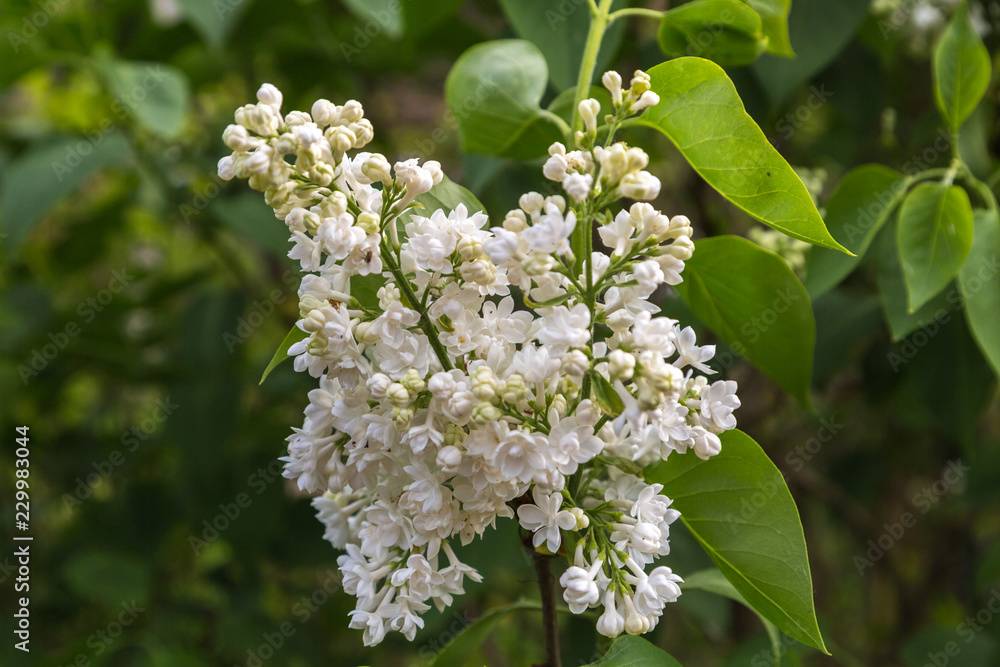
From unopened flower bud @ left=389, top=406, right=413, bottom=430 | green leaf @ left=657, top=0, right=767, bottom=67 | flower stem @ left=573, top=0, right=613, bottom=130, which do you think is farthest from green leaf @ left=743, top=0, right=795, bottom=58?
unopened flower bud @ left=389, top=406, right=413, bottom=430

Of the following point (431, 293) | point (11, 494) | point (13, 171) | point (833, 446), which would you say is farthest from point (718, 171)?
point (11, 494)

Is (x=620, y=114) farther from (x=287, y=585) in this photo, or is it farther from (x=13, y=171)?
(x=287, y=585)

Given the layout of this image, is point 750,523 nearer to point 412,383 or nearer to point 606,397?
point 606,397

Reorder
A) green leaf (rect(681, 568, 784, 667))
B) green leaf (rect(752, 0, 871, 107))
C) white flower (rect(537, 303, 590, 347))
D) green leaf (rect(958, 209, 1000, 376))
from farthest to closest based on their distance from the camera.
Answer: green leaf (rect(752, 0, 871, 107)), green leaf (rect(958, 209, 1000, 376)), green leaf (rect(681, 568, 784, 667)), white flower (rect(537, 303, 590, 347))

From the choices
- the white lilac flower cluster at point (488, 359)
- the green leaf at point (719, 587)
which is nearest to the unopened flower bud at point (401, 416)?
the white lilac flower cluster at point (488, 359)

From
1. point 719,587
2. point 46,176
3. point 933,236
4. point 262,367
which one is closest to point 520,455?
point 719,587

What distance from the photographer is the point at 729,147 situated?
64 cm

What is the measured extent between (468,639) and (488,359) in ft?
1.33

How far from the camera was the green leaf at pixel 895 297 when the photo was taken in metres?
0.98

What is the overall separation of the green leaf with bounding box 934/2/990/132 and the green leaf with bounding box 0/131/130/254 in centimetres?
147

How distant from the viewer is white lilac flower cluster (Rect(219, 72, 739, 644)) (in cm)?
56

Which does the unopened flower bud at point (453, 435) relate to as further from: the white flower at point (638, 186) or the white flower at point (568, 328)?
the white flower at point (638, 186)

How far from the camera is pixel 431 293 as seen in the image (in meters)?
0.63

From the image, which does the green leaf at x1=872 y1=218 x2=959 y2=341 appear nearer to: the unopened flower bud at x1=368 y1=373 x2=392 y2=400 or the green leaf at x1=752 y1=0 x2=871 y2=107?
the green leaf at x1=752 y1=0 x2=871 y2=107
